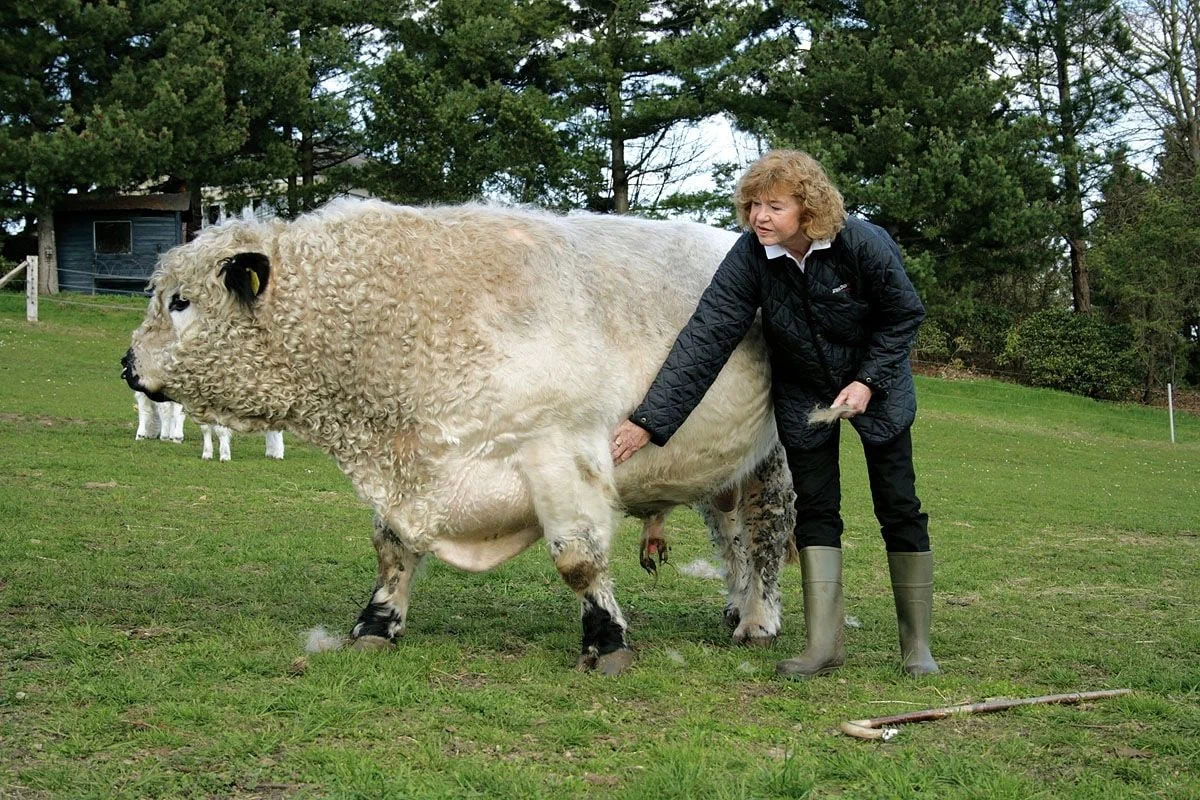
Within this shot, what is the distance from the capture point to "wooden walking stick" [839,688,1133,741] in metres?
4.79

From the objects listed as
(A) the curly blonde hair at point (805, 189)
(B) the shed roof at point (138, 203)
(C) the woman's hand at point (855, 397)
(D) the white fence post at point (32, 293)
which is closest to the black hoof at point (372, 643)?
(C) the woman's hand at point (855, 397)

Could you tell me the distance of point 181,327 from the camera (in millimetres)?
6391

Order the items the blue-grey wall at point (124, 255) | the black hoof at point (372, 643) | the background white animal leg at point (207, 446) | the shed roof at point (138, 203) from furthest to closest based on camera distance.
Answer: the blue-grey wall at point (124, 255)
the shed roof at point (138, 203)
the background white animal leg at point (207, 446)
the black hoof at point (372, 643)

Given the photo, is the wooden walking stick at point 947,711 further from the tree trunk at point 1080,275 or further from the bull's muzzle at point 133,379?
the tree trunk at point 1080,275

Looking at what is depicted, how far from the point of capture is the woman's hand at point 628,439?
612 cm

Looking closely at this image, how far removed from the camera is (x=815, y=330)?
614 centimetres

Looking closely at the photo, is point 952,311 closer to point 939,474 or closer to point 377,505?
point 939,474

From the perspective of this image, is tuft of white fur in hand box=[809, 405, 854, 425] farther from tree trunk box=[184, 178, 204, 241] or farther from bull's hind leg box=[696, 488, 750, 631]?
tree trunk box=[184, 178, 204, 241]

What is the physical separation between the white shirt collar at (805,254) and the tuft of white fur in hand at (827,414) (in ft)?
2.33

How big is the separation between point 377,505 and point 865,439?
2511mm

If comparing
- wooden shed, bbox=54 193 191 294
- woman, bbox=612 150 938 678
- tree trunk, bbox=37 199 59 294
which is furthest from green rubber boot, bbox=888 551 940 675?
wooden shed, bbox=54 193 191 294

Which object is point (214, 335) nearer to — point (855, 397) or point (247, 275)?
point (247, 275)

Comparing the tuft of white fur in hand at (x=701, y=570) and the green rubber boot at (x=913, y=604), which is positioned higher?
the green rubber boot at (x=913, y=604)

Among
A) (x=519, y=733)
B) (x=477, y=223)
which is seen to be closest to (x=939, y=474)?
(x=477, y=223)
